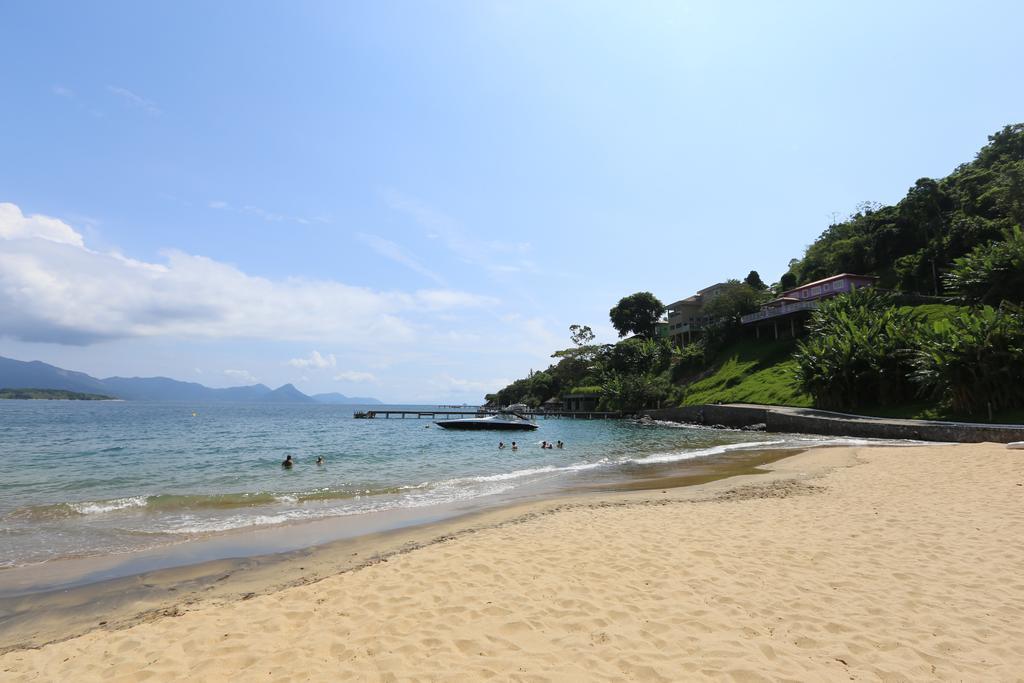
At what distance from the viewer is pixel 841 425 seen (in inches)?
1256

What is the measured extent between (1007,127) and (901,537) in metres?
96.4

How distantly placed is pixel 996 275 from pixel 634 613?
40471 mm

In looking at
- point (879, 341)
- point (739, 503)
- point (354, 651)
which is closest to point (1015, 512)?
point (739, 503)

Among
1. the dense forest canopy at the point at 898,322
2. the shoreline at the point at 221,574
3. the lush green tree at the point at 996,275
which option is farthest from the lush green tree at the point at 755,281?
the shoreline at the point at 221,574

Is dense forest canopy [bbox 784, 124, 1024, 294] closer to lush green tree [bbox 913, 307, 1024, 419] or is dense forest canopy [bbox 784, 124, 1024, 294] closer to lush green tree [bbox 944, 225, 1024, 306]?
lush green tree [bbox 944, 225, 1024, 306]

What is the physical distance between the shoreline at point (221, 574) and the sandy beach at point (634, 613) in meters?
0.24

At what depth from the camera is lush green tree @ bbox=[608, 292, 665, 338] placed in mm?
98750

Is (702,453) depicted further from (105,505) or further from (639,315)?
(639,315)

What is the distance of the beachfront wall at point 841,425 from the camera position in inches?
921

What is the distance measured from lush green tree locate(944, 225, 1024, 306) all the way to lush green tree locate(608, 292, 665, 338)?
6418 cm

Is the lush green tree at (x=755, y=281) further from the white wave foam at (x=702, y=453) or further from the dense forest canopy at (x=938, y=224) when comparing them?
the white wave foam at (x=702, y=453)

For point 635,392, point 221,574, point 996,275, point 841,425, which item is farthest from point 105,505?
point 635,392

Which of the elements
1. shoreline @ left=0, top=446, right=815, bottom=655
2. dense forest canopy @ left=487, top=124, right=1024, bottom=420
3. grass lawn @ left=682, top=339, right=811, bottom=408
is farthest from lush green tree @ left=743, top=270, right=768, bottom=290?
shoreline @ left=0, top=446, right=815, bottom=655

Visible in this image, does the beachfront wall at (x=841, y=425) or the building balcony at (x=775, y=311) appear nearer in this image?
the beachfront wall at (x=841, y=425)
